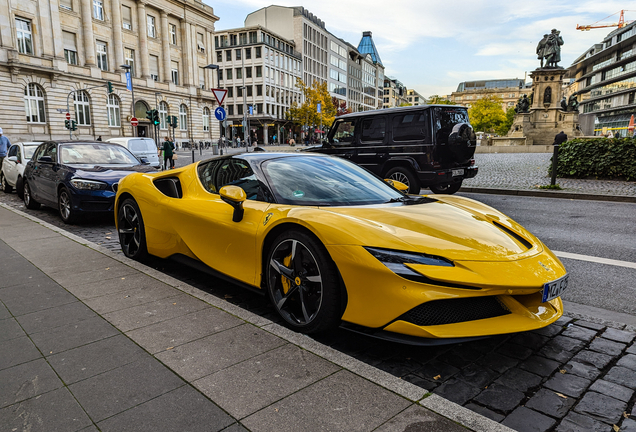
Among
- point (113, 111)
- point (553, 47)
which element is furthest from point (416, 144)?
point (113, 111)

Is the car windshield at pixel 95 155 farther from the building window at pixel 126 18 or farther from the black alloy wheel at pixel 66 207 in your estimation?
the building window at pixel 126 18

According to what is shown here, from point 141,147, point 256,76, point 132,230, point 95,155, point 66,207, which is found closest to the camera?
point 132,230

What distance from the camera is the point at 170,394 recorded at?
7.28 ft

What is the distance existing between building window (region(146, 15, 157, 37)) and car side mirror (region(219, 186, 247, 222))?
56590 millimetres

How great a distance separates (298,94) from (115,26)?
4529cm

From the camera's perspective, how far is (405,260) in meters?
2.49

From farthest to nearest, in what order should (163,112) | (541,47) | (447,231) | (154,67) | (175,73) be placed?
(175,73) < (163,112) < (154,67) < (541,47) < (447,231)

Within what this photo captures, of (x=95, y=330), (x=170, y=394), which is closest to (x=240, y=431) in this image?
(x=170, y=394)

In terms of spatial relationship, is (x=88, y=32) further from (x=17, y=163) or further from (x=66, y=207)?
(x=66, y=207)

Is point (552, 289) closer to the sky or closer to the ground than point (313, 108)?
closer to the ground

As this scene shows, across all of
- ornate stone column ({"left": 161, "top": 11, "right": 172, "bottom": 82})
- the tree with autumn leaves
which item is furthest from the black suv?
the tree with autumn leaves

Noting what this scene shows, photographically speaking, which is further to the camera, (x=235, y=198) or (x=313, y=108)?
(x=313, y=108)

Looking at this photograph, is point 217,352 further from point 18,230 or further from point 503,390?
point 18,230

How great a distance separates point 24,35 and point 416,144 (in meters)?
→ 43.4
